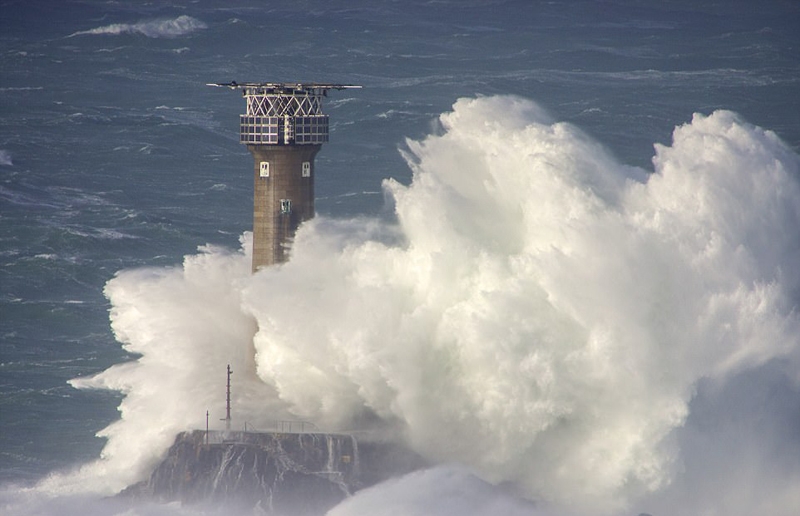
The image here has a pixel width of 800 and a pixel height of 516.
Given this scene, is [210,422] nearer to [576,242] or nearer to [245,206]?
[576,242]

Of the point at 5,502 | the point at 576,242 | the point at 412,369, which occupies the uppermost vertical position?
the point at 576,242

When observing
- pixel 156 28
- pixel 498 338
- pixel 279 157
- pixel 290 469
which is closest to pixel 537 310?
pixel 498 338

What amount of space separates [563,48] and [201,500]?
2645 inches

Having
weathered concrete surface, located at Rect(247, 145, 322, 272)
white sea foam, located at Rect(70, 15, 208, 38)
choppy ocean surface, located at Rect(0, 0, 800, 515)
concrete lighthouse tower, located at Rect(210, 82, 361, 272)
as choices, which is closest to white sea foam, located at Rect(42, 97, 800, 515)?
choppy ocean surface, located at Rect(0, 0, 800, 515)

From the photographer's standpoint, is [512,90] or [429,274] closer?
[429,274]

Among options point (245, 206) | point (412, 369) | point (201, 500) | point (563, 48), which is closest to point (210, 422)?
point (201, 500)

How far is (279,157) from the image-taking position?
7438cm

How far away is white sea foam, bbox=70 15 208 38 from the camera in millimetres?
136750

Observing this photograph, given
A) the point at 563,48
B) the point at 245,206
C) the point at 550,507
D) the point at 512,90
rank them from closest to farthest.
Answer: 1. the point at 550,507
2. the point at 245,206
3. the point at 512,90
4. the point at 563,48

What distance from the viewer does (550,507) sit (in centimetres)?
7088

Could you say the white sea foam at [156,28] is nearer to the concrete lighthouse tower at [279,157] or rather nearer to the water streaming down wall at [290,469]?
the concrete lighthouse tower at [279,157]

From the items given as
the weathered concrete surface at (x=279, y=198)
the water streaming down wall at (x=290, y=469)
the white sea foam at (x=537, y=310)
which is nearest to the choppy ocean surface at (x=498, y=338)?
the white sea foam at (x=537, y=310)

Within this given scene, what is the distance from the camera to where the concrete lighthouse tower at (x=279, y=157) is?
2928 inches

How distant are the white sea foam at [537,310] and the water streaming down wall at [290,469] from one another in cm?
161
